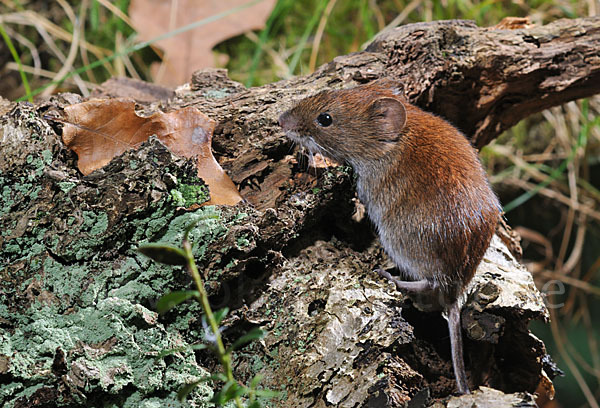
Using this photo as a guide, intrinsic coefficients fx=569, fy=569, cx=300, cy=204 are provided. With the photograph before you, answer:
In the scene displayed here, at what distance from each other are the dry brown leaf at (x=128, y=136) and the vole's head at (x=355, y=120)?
1.46 feet

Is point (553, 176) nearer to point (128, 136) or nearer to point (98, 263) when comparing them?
point (128, 136)

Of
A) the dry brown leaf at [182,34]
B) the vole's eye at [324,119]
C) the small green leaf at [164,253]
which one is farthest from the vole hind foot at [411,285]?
the dry brown leaf at [182,34]

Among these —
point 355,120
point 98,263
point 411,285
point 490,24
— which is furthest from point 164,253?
point 490,24

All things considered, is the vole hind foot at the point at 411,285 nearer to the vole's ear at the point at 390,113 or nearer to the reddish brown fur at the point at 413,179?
the reddish brown fur at the point at 413,179

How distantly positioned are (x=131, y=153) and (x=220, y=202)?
1.06 feet

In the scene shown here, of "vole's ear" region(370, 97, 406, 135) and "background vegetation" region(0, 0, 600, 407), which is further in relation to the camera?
"background vegetation" region(0, 0, 600, 407)

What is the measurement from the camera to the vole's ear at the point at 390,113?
2.27 m

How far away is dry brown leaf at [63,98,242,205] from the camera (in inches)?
73.5

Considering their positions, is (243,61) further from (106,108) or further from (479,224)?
(479,224)

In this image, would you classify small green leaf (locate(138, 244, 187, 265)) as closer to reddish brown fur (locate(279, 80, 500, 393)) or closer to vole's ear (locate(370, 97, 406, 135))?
reddish brown fur (locate(279, 80, 500, 393))

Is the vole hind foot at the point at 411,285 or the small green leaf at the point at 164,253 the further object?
the vole hind foot at the point at 411,285

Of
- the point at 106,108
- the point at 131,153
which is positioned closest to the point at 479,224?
the point at 131,153

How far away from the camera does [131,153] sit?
1.75 metres

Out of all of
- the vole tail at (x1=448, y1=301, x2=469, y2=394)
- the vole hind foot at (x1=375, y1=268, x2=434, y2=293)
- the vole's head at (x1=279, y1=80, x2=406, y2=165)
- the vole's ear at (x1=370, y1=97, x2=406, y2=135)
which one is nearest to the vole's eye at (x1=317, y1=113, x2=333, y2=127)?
the vole's head at (x1=279, y1=80, x2=406, y2=165)
